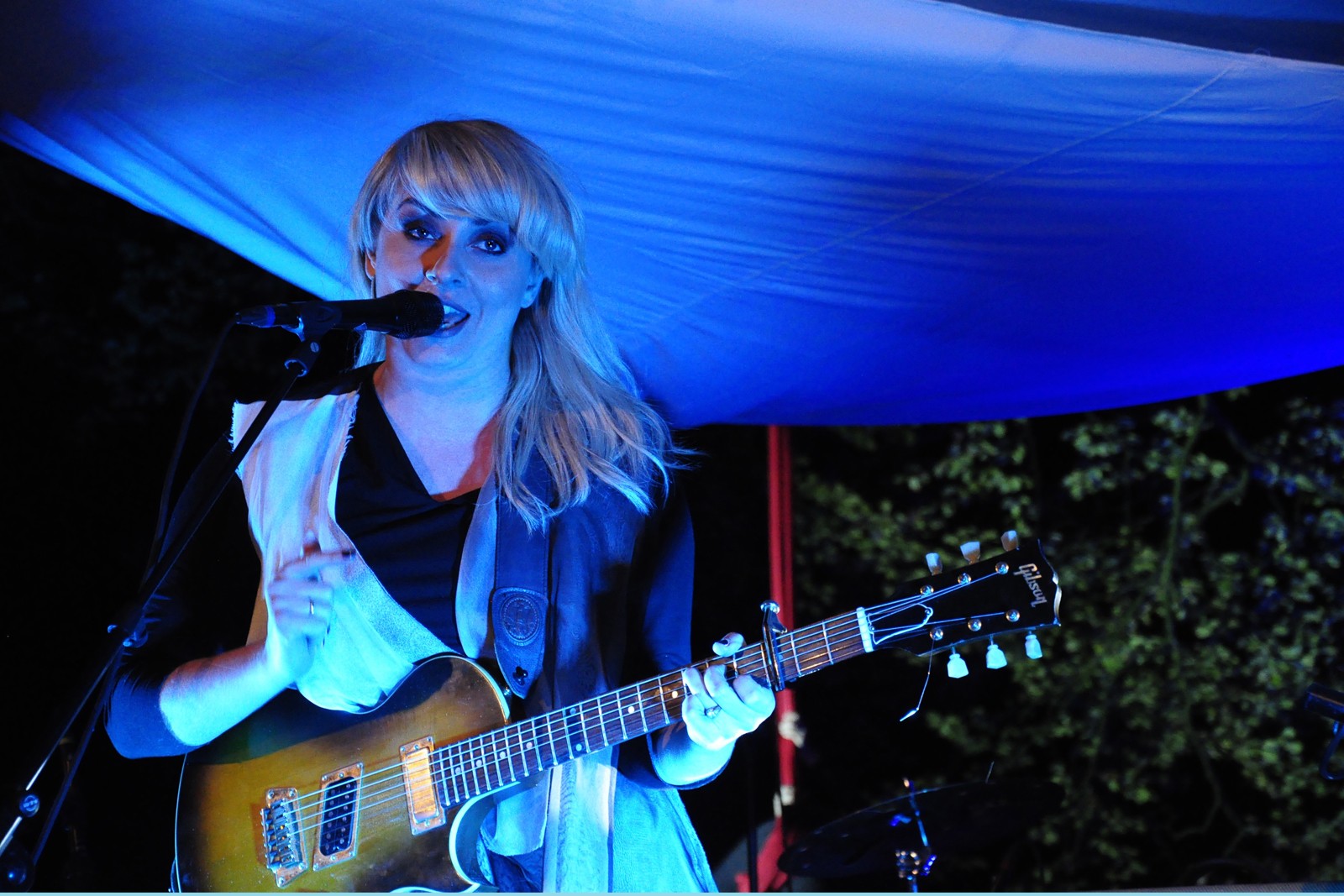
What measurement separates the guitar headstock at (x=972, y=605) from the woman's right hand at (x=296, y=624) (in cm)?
93

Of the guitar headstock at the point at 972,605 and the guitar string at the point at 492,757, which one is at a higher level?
the guitar headstock at the point at 972,605

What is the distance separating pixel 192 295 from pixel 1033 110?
199 centimetres

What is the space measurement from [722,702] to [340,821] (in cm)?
69

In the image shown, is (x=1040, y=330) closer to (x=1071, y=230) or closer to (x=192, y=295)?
(x=1071, y=230)

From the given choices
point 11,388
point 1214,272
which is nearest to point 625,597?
point 1214,272

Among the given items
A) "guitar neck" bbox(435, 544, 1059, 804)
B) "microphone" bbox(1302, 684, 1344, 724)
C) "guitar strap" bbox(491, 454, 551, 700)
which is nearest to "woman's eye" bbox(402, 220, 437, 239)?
"guitar strap" bbox(491, 454, 551, 700)

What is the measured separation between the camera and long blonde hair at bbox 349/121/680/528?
7.40ft

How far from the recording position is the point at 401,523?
2246 millimetres

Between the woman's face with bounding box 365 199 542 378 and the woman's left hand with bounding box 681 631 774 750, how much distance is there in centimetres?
72

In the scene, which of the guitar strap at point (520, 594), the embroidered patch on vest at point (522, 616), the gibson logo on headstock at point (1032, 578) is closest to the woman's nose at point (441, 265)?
the guitar strap at point (520, 594)

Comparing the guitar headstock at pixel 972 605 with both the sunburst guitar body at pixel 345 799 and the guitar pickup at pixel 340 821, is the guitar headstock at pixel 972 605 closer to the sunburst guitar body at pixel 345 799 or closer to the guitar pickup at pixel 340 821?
the sunburst guitar body at pixel 345 799

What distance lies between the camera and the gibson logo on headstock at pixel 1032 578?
1796 mm

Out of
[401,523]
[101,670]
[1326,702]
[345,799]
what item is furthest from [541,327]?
[1326,702]

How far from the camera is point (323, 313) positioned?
5.70 ft
